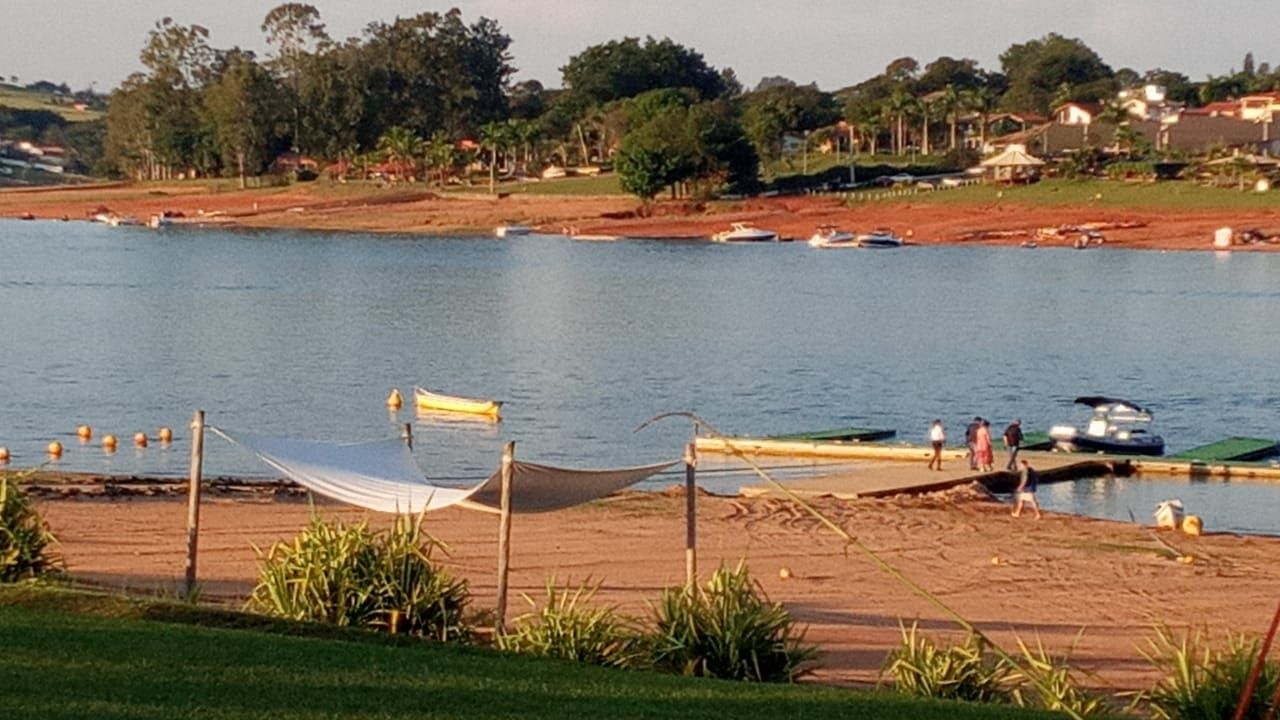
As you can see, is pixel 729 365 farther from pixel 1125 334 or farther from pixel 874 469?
pixel 874 469

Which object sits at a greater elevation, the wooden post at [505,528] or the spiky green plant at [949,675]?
the wooden post at [505,528]

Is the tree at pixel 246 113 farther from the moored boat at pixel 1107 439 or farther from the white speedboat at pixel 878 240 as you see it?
the moored boat at pixel 1107 439

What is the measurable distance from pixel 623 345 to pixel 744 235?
57.4 m

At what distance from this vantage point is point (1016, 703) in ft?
41.2

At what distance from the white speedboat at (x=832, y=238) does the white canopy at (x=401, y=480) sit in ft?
325

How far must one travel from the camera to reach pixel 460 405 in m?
43.9

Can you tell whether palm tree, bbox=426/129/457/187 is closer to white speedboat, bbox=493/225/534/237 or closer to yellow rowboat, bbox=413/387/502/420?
white speedboat, bbox=493/225/534/237

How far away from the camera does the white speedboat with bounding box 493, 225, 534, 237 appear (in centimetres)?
13125

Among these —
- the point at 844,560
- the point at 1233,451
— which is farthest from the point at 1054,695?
the point at 1233,451

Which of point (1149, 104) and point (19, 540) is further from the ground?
point (1149, 104)

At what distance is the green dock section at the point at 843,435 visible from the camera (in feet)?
123

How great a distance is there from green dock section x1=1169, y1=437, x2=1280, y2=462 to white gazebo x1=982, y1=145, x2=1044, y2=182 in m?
86.1

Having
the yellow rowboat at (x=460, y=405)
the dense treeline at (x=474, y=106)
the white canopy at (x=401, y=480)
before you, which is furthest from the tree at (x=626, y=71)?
the white canopy at (x=401, y=480)

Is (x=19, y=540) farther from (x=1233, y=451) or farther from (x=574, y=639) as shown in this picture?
(x=1233, y=451)
